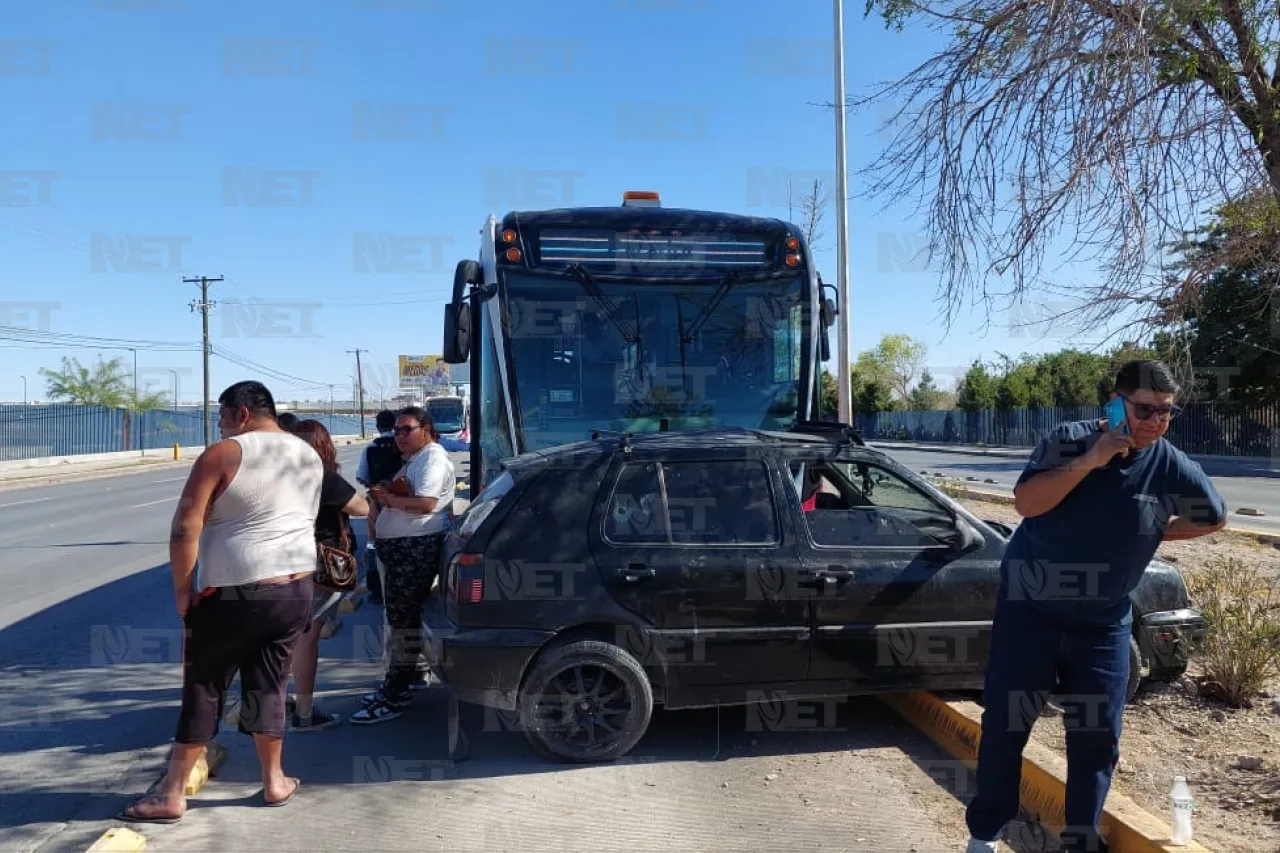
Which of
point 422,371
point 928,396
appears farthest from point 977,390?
point 422,371

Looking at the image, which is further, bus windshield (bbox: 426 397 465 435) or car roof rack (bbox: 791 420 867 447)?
bus windshield (bbox: 426 397 465 435)

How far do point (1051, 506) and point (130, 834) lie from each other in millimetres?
3799

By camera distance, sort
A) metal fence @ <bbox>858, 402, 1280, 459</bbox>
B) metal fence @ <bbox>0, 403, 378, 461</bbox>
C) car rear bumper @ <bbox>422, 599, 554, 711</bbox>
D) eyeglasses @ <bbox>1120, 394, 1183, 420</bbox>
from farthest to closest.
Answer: metal fence @ <bbox>0, 403, 378, 461</bbox>
metal fence @ <bbox>858, 402, 1280, 459</bbox>
car rear bumper @ <bbox>422, 599, 554, 711</bbox>
eyeglasses @ <bbox>1120, 394, 1183, 420</bbox>

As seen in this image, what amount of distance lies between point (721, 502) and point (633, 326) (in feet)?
→ 7.81

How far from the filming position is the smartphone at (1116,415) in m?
3.10

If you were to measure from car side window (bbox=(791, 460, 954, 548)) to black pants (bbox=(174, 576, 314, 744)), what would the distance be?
2.68 metres

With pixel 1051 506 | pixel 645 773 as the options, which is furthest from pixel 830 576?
pixel 1051 506

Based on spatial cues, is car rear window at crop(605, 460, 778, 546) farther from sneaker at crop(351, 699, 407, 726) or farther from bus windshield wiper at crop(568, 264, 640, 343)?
bus windshield wiper at crop(568, 264, 640, 343)

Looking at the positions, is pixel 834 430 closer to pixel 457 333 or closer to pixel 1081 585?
pixel 1081 585

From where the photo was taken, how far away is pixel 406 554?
540 centimetres

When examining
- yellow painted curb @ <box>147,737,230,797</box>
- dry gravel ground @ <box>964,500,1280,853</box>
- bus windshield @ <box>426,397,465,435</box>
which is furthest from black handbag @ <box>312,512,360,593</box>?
bus windshield @ <box>426,397,465,435</box>

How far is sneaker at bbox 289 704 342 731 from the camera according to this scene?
211 inches

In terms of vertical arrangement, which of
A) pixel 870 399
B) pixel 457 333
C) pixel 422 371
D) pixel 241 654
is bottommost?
pixel 241 654

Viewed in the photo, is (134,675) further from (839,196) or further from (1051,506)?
(839,196)
